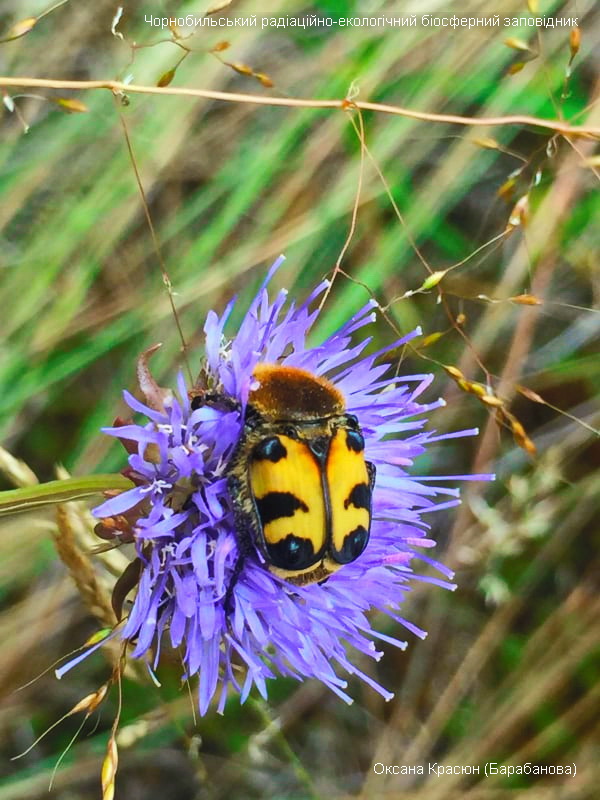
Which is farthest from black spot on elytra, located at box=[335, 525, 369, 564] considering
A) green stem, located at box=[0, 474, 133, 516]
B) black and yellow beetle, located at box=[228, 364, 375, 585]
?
green stem, located at box=[0, 474, 133, 516]

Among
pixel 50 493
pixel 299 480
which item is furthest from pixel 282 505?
pixel 50 493

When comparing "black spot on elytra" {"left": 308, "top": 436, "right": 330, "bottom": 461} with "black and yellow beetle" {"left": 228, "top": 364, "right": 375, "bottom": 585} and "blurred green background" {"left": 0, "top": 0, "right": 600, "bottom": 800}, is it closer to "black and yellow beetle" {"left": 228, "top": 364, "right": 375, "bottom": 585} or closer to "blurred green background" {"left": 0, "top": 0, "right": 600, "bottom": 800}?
"black and yellow beetle" {"left": 228, "top": 364, "right": 375, "bottom": 585}

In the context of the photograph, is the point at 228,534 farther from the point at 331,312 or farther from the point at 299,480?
the point at 331,312

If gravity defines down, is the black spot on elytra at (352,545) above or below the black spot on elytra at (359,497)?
below

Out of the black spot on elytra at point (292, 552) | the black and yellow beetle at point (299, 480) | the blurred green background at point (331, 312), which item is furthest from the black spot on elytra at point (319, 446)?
the blurred green background at point (331, 312)

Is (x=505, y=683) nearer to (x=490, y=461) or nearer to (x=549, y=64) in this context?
(x=490, y=461)

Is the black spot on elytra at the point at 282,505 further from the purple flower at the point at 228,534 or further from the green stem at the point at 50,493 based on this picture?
the green stem at the point at 50,493
